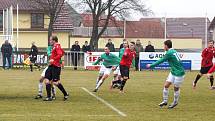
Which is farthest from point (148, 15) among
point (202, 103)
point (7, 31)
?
point (202, 103)

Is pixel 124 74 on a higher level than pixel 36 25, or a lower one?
lower

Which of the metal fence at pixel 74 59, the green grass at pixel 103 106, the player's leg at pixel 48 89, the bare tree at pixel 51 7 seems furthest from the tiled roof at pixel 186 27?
the player's leg at pixel 48 89

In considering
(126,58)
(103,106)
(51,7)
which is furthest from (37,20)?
(103,106)

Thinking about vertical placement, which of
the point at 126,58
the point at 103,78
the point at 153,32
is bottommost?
the point at 103,78

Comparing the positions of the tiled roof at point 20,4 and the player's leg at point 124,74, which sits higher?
the tiled roof at point 20,4

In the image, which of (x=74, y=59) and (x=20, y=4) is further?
(x=20, y=4)

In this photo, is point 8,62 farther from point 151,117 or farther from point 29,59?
point 151,117

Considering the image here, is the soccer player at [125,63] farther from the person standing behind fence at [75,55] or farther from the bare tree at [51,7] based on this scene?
the bare tree at [51,7]

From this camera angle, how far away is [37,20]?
65750mm

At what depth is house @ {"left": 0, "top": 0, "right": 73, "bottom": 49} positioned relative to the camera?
65.0 meters

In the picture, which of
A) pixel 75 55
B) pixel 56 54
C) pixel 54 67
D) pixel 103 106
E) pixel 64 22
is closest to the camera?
pixel 103 106

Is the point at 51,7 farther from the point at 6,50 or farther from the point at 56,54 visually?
the point at 56,54

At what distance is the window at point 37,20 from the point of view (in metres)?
65.4

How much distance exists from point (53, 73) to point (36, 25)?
48.8m
